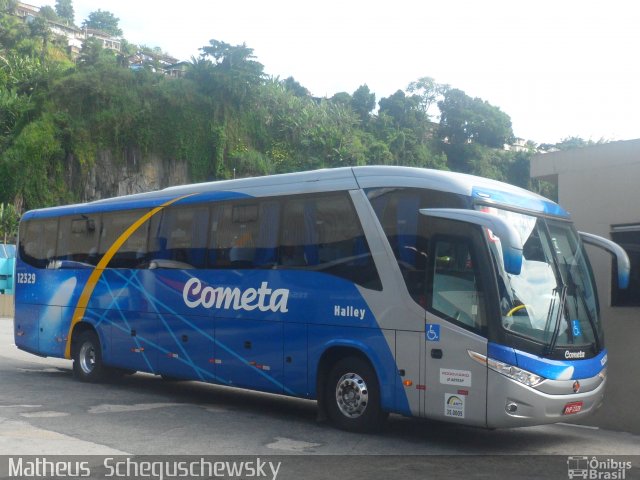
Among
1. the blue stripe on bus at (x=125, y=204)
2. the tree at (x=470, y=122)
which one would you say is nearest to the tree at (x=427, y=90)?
the tree at (x=470, y=122)

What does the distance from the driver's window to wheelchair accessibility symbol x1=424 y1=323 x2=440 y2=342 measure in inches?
6.8

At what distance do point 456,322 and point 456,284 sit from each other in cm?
43

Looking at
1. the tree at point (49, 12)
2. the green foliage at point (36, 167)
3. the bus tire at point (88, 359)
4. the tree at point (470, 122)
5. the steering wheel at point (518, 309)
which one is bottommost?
the bus tire at point (88, 359)

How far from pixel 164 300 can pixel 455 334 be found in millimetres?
5672

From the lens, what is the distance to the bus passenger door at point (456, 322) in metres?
8.72

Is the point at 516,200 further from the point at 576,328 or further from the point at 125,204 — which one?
the point at 125,204

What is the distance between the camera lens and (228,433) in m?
9.75

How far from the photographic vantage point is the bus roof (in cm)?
937

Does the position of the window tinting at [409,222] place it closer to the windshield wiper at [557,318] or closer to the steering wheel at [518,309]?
the steering wheel at [518,309]

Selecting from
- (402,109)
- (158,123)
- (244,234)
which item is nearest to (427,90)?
(402,109)

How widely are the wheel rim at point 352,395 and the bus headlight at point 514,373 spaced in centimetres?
189

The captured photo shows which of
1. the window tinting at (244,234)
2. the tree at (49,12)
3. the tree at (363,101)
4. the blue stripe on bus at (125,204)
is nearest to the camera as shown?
the window tinting at (244,234)

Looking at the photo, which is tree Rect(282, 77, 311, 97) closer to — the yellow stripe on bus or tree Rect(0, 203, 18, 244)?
tree Rect(0, 203, 18, 244)

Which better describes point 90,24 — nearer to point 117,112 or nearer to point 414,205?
point 117,112
